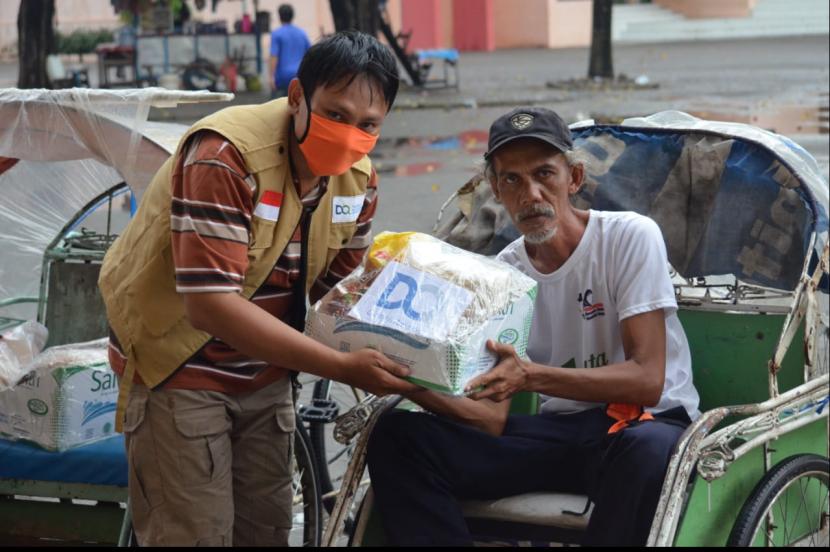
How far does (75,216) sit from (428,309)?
6.60ft

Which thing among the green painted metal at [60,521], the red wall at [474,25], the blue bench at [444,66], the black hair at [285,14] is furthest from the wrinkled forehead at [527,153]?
the red wall at [474,25]

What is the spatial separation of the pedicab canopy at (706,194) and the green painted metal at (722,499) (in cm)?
67

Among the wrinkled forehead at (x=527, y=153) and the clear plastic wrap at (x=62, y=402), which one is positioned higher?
the wrinkled forehead at (x=527, y=153)

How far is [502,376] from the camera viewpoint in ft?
8.73

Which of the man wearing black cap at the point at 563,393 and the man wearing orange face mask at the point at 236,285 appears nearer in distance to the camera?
the man wearing orange face mask at the point at 236,285

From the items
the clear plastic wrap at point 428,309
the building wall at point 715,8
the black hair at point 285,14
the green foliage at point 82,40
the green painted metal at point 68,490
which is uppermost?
the building wall at point 715,8

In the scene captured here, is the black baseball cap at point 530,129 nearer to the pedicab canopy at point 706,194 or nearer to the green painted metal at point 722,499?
the pedicab canopy at point 706,194

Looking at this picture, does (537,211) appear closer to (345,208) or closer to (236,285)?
(345,208)

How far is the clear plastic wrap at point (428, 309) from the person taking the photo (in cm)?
254

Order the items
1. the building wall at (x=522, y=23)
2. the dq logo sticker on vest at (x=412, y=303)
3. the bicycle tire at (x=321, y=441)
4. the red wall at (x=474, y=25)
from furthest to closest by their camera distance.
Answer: the building wall at (x=522, y=23) < the red wall at (x=474, y=25) < the bicycle tire at (x=321, y=441) < the dq logo sticker on vest at (x=412, y=303)

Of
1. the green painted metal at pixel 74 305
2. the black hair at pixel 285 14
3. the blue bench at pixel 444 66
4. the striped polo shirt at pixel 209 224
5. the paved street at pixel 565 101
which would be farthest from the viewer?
the blue bench at pixel 444 66

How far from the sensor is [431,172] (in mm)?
12094

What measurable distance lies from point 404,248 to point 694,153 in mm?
1328

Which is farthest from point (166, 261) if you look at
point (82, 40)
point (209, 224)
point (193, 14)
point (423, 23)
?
point (423, 23)
